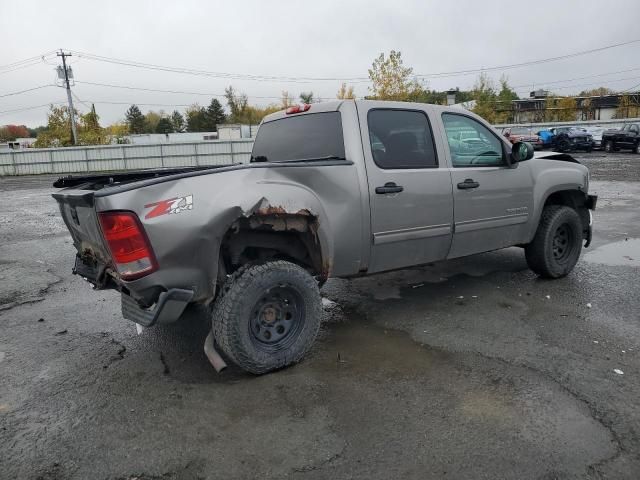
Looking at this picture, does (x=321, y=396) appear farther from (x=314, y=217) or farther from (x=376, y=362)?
(x=314, y=217)

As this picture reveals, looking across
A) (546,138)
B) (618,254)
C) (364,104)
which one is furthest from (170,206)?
(546,138)

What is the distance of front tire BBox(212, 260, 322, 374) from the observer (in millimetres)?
3271

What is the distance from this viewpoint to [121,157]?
31.9 meters

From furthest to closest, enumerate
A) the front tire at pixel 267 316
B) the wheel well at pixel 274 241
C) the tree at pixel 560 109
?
the tree at pixel 560 109 < the wheel well at pixel 274 241 < the front tire at pixel 267 316

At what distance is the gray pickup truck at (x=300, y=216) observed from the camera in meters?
3.05

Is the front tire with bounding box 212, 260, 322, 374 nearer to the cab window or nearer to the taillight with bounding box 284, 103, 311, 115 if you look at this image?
the taillight with bounding box 284, 103, 311, 115

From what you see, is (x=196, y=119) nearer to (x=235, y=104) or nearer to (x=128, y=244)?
(x=235, y=104)

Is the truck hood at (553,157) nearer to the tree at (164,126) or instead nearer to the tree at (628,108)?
the tree at (628,108)

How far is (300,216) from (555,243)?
3433mm

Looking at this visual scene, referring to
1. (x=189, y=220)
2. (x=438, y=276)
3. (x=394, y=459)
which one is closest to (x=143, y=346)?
(x=189, y=220)

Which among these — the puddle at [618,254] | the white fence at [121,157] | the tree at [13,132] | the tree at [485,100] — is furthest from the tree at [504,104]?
the tree at [13,132]

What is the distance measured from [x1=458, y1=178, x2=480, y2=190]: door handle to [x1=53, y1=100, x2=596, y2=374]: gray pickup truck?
0.05 feet

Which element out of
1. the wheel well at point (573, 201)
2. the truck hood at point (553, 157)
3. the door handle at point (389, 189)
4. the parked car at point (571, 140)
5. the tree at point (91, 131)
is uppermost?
the tree at point (91, 131)

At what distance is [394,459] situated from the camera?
254cm
